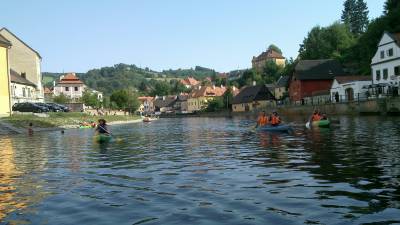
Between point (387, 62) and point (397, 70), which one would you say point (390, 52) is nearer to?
point (387, 62)

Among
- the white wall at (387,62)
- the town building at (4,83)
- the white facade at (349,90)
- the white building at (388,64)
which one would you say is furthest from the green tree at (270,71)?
the town building at (4,83)

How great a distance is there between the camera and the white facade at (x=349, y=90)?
2888 inches

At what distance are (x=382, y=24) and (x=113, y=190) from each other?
276 feet

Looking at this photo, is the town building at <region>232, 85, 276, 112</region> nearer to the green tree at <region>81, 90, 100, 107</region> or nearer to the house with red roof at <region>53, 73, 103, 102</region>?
the green tree at <region>81, 90, 100, 107</region>

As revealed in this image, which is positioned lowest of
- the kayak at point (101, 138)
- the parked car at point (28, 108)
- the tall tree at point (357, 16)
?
the kayak at point (101, 138)

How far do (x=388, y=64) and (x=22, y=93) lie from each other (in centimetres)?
5792

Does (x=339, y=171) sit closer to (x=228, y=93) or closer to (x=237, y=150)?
(x=237, y=150)

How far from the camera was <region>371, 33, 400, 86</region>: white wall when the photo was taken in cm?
6756

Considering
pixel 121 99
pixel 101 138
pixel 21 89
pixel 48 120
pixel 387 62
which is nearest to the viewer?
pixel 101 138

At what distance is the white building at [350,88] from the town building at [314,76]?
63.7ft

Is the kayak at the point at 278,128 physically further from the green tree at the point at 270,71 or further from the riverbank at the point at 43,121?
the green tree at the point at 270,71

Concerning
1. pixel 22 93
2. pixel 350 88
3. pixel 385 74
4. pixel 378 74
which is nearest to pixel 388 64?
pixel 385 74

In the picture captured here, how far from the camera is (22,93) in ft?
261

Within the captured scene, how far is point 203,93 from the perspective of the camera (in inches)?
7210
